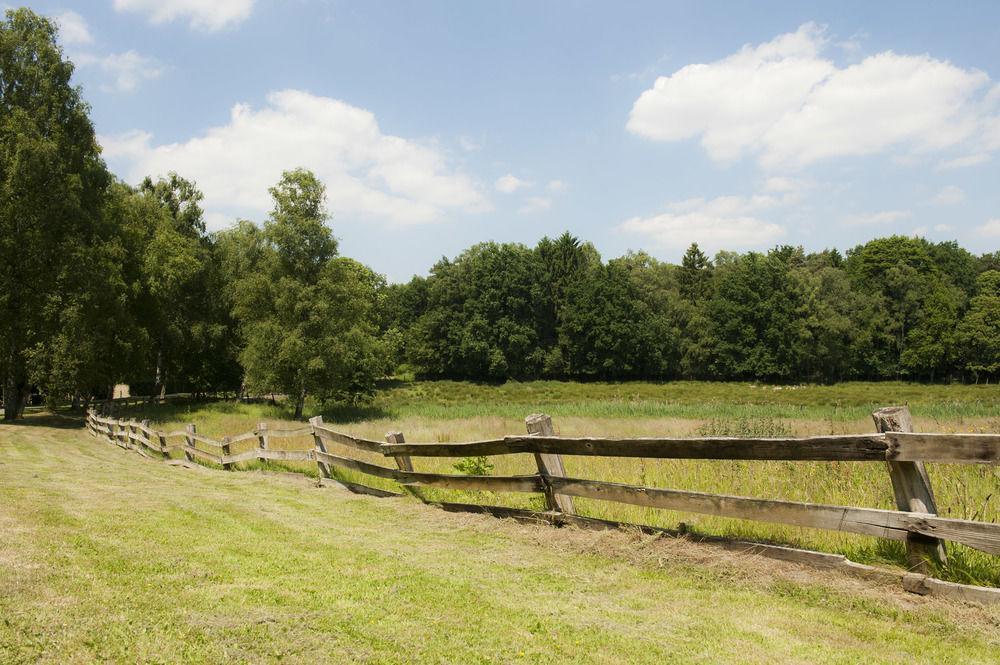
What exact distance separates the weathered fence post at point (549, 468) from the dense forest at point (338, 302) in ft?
105

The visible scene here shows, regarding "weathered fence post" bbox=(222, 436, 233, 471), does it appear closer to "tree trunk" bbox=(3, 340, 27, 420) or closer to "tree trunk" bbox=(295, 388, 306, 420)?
"tree trunk" bbox=(3, 340, 27, 420)

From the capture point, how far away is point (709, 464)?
33.8ft

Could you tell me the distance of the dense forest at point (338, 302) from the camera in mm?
31422

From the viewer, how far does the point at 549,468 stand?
7.12 m

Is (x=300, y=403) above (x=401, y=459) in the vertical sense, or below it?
below

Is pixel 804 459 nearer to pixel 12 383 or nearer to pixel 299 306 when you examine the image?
pixel 299 306

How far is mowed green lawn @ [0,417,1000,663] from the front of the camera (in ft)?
12.0

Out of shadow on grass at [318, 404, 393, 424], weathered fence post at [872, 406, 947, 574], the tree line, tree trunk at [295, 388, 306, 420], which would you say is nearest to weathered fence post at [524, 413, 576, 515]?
weathered fence post at [872, 406, 947, 574]

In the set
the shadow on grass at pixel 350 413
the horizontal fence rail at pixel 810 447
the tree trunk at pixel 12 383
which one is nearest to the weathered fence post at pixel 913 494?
the horizontal fence rail at pixel 810 447

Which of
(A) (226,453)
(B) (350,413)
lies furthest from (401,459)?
(B) (350,413)

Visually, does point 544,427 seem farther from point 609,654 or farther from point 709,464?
point 709,464

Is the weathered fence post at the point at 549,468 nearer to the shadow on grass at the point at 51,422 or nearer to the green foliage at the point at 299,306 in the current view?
the shadow on grass at the point at 51,422

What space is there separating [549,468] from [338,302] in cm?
3572

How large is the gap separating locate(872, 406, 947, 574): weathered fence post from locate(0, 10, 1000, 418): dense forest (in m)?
35.6
